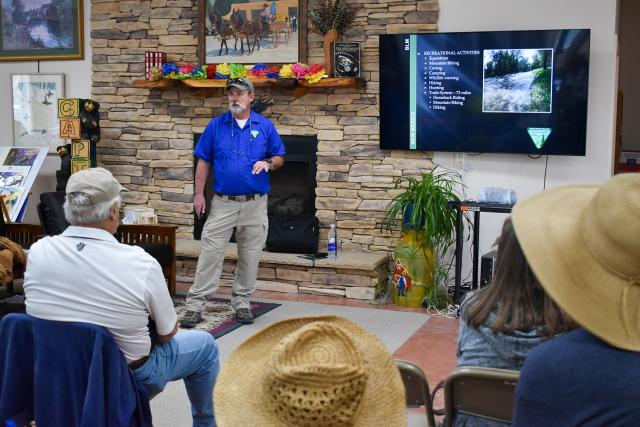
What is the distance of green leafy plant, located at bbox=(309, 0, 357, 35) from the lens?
6301mm

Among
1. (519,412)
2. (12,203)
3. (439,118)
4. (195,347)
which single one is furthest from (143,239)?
(519,412)

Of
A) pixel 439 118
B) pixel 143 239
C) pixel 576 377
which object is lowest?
pixel 143 239

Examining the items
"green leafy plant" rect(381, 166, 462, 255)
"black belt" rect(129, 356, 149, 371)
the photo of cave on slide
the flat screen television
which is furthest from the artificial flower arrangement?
"black belt" rect(129, 356, 149, 371)

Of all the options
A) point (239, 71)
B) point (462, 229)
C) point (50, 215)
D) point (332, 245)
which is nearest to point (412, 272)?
point (462, 229)

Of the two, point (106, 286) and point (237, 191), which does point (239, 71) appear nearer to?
point (237, 191)

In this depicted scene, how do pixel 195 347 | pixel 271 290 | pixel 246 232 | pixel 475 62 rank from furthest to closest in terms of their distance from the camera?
1. pixel 271 290
2. pixel 475 62
3. pixel 246 232
4. pixel 195 347

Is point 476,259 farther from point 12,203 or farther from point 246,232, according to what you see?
point 12,203

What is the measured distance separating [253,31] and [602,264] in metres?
5.52

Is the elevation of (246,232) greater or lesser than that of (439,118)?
lesser

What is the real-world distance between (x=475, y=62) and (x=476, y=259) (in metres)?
1.43

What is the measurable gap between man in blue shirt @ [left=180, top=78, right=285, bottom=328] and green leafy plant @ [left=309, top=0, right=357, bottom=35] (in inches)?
51.0

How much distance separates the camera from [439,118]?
6.12 m

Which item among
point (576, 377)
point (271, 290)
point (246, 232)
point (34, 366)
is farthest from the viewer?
point (271, 290)

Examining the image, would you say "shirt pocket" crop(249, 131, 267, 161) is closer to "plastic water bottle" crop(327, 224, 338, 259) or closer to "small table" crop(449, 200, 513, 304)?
"plastic water bottle" crop(327, 224, 338, 259)
